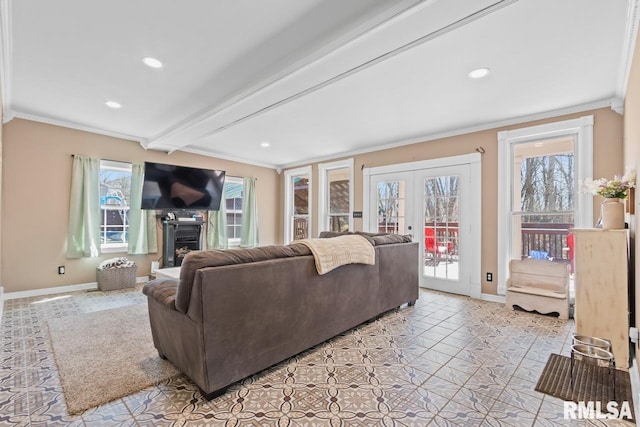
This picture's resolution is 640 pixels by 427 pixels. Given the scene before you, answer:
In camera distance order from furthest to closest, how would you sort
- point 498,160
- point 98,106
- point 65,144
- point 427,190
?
1. point 427,190
2. point 65,144
3. point 498,160
4. point 98,106

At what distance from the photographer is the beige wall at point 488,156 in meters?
3.37

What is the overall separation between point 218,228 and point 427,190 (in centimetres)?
397

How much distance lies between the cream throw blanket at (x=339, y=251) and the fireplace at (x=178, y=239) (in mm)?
3617

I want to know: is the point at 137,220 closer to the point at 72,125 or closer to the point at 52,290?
the point at 52,290

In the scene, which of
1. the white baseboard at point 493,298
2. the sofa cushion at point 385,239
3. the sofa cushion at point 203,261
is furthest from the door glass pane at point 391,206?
the sofa cushion at point 203,261

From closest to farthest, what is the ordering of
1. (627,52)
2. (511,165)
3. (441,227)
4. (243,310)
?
(243,310), (627,52), (511,165), (441,227)

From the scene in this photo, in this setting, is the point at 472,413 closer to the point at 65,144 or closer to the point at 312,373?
the point at 312,373

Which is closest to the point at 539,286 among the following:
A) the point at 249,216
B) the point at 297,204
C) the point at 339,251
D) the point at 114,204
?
the point at 339,251

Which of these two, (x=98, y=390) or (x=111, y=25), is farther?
(x=111, y=25)

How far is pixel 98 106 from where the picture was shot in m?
3.78

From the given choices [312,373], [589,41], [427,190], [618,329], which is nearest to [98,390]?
[312,373]

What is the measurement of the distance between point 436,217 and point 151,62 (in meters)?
4.13

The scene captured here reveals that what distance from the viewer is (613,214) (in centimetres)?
252

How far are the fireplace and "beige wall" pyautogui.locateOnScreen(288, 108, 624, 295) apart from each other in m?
3.00
